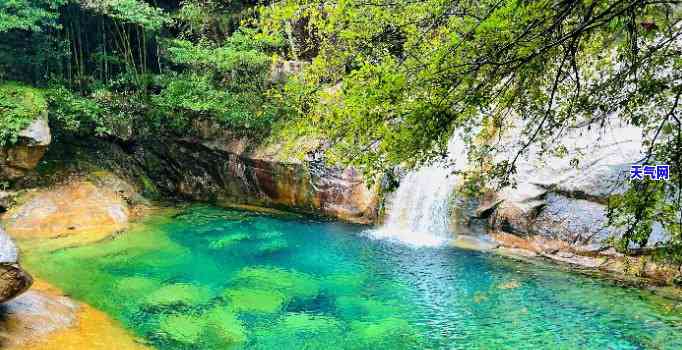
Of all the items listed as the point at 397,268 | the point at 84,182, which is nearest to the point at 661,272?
the point at 397,268

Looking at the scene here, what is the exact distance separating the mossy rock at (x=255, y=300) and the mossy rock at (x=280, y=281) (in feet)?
0.57

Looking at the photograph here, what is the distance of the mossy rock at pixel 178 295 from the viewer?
792cm

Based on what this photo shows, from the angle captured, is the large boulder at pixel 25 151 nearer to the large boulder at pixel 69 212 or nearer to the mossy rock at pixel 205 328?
the large boulder at pixel 69 212

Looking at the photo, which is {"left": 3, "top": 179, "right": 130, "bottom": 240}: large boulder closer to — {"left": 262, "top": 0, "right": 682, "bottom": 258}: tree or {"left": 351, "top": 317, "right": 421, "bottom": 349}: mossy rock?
{"left": 351, "top": 317, "right": 421, "bottom": 349}: mossy rock

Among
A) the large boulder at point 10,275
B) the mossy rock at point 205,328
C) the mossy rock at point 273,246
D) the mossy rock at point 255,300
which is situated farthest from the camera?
the mossy rock at point 273,246

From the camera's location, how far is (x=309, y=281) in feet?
29.9

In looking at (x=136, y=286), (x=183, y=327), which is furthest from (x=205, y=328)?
(x=136, y=286)

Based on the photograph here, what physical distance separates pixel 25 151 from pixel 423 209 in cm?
920

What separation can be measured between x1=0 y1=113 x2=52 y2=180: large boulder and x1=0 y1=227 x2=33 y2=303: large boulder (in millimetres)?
5640

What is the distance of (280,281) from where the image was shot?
29.6 feet

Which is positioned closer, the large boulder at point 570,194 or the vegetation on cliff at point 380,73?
the vegetation on cliff at point 380,73

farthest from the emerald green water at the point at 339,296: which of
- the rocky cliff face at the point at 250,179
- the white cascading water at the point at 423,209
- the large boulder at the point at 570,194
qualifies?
the rocky cliff face at the point at 250,179

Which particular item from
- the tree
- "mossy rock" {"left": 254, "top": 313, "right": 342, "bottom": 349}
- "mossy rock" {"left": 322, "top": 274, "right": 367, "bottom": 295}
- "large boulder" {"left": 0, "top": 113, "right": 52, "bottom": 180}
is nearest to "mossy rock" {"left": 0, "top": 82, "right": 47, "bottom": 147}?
"large boulder" {"left": 0, "top": 113, "right": 52, "bottom": 180}

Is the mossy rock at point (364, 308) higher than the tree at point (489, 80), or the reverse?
the tree at point (489, 80)
